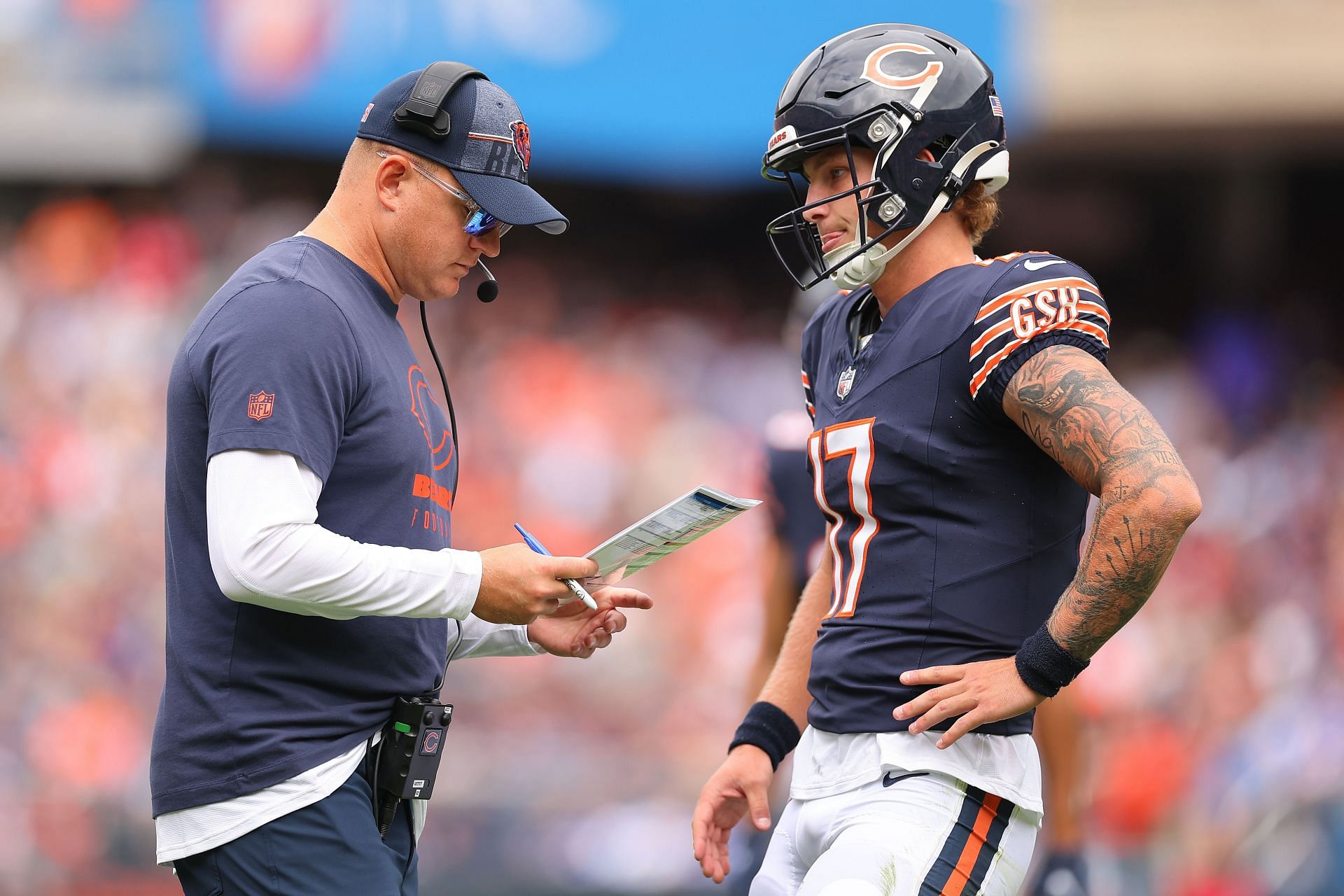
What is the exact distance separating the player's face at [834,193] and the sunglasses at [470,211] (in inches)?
26.3

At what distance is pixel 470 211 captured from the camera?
10.3 ft

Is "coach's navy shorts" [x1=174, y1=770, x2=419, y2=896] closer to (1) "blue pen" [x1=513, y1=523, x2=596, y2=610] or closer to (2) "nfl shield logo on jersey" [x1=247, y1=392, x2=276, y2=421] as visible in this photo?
(1) "blue pen" [x1=513, y1=523, x2=596, y2=610]

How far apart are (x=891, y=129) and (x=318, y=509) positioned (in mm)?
1383

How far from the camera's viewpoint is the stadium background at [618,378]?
848 cm

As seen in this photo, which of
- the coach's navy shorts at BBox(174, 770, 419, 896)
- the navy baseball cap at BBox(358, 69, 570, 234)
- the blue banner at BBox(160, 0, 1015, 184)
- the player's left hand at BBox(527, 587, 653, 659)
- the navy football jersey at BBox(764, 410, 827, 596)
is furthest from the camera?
the blue banner at BBox(160, 0, 1015, 184)

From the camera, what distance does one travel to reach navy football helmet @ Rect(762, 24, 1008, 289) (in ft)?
9.94

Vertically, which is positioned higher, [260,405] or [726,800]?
[260,405]

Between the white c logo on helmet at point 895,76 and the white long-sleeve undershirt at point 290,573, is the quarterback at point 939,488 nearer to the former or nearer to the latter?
the white c logo on helmet at point 895,76

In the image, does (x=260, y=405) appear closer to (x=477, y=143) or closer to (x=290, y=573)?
(x=290, y=573)

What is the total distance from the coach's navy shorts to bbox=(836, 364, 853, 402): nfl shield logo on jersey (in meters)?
1.27

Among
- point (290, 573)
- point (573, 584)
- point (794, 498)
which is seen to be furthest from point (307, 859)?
point (794, 498)

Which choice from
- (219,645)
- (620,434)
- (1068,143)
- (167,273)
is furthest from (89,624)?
(1068,143)

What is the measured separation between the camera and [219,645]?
2.85 meters

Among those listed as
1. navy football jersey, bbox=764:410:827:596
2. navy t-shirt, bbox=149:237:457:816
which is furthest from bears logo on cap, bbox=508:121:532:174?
navy football jersey, bbox=764:410:827:596
